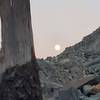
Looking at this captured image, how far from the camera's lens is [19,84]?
4633mm

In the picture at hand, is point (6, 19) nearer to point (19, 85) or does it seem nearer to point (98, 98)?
point (19, 85)

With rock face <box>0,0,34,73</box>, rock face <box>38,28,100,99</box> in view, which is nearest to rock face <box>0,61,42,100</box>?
rock face <box>0,0,34,73</box>

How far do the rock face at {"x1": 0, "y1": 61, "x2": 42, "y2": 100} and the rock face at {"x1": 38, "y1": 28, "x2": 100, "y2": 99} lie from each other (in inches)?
336

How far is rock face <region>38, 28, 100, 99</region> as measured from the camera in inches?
634

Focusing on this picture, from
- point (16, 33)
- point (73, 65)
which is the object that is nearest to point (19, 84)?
point (16, 33)

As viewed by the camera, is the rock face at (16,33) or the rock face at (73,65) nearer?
the rock face at (16,33)

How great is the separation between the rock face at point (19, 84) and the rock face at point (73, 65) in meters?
8.53

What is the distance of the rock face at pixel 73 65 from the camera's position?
16094mm

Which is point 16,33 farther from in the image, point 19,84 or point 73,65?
point 73,65

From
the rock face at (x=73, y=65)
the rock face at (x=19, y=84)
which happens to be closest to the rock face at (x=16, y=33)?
the rock face at (x=19, y=84)

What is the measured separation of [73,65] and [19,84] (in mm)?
14191

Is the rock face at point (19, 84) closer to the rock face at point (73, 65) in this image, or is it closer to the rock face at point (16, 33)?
the rock face at point (16, 33)

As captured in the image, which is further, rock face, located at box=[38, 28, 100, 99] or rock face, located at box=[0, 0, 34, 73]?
rock face, located at box=[38, 28, 100, 99]

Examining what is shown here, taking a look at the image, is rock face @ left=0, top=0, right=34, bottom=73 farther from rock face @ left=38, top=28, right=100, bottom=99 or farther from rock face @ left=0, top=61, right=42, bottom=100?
rock face @ left=38, top=28, right=100, bottom=99
